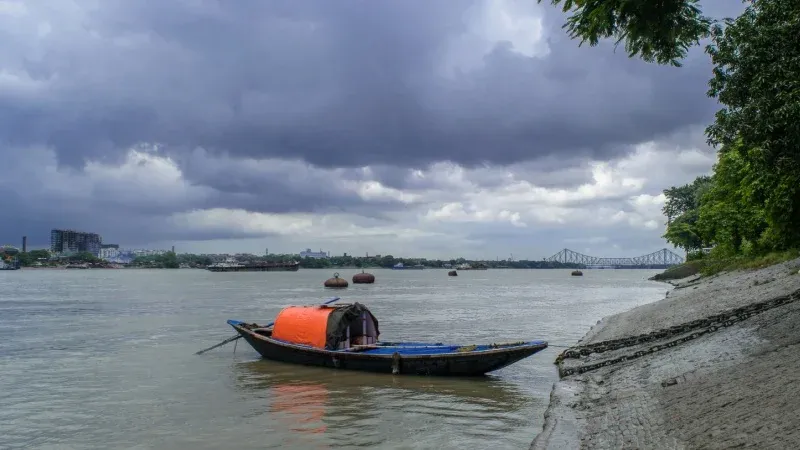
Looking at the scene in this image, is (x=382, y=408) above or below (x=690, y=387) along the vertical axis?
below

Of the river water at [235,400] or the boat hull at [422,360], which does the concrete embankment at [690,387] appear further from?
the boat hull at [422,360]

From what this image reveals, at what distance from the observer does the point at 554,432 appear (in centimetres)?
1259

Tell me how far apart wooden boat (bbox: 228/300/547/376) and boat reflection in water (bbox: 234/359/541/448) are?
387 millimetres

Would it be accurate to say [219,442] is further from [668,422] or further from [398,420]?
[668,422]

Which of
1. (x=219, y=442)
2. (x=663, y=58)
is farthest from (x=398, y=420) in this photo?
(x=663, y=58)

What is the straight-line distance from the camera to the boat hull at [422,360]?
19.5 metres

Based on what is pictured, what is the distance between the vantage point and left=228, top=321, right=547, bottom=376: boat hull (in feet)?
64.0

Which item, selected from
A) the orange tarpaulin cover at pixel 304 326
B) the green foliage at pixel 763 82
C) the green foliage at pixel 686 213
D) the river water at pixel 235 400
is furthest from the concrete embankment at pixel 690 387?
the green foliage at pixel 686 213

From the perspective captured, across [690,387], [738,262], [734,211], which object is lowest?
[690,387]

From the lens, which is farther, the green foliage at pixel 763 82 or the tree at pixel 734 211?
the tree at pixel 734 211

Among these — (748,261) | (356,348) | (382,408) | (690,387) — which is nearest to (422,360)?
(356,348)

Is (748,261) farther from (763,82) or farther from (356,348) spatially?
(356,348)

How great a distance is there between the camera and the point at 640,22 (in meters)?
11.0

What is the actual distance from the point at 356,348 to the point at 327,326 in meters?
1.60
